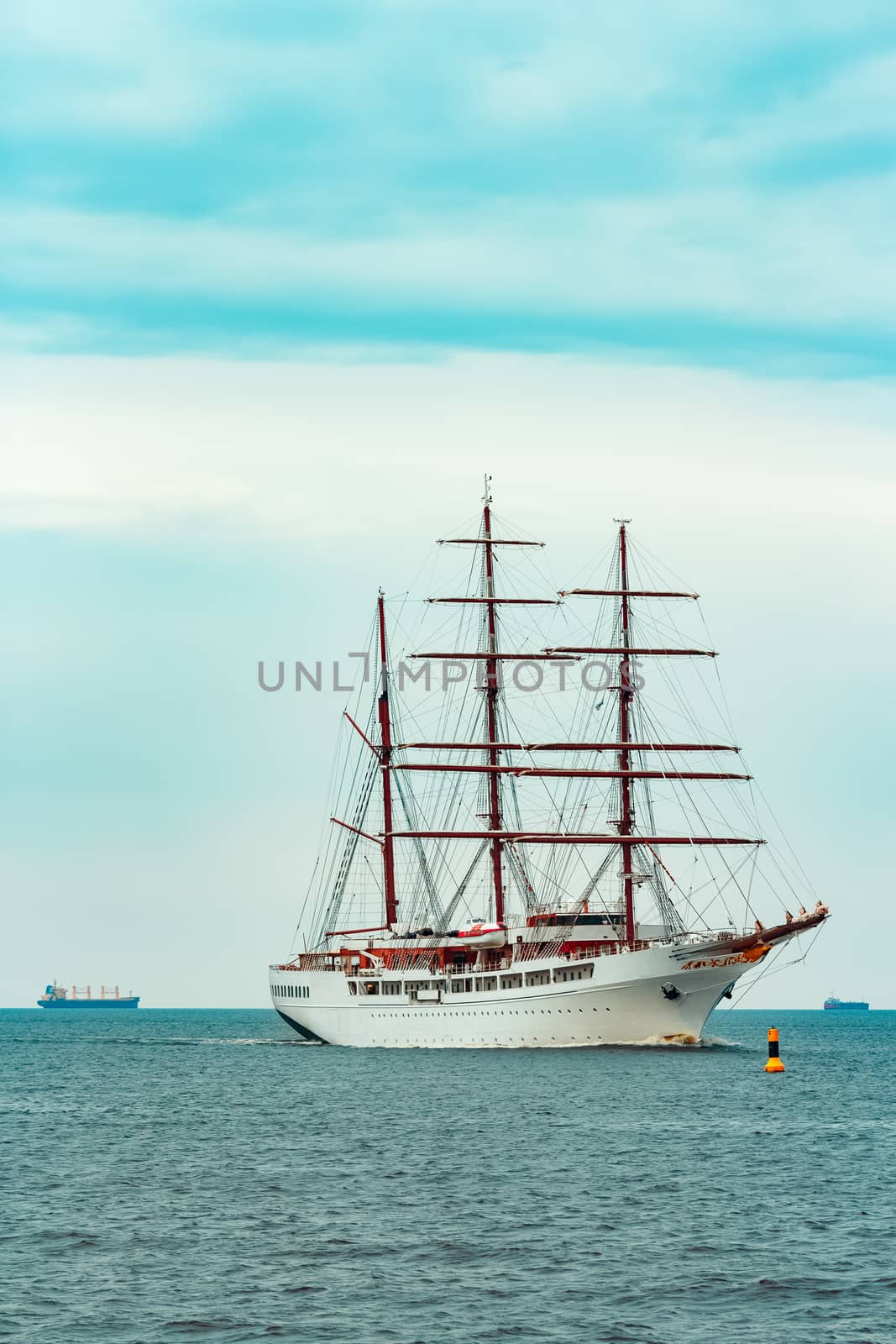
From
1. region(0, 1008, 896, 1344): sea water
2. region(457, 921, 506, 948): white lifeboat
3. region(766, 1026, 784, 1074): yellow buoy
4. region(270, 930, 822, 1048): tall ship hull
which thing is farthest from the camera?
region(457, 921, 506, 948): white lifeboat

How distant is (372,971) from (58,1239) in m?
71.1

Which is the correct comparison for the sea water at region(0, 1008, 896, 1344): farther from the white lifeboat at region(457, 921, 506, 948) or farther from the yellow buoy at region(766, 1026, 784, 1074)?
the white lifeboat at region(457, 921, 506, 948)

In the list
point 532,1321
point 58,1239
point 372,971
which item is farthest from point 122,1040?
point 532,1321

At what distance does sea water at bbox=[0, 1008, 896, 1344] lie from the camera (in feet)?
97.2

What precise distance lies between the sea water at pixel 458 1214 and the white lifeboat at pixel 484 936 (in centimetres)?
2464

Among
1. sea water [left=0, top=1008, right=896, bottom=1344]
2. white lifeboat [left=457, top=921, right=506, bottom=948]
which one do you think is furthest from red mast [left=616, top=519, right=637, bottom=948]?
sea water [left=0, top=1008, right=896, bottom=1344]

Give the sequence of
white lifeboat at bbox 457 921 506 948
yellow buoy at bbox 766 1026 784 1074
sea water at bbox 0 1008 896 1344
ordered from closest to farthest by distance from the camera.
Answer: sea water at bbox 0 1008 896 1344, yellow buoy at bbox 766 1026 784 1074, white lifeboat at bbox 457 921 506 948

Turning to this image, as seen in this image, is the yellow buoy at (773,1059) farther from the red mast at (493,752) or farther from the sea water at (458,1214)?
the red mast at (493,752)

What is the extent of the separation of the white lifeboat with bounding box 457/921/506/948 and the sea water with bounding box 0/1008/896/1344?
24.6 meters

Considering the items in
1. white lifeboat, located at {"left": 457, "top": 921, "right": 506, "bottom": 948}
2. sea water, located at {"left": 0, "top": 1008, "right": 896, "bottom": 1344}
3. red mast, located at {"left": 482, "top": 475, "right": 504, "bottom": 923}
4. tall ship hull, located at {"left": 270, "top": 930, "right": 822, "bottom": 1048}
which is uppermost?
red mast, located at {"left": 482, "top": 475, "right": 504, "bottom": 923}

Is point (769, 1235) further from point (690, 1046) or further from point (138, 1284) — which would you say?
point (690, 1046)

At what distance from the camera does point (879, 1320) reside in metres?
29.2

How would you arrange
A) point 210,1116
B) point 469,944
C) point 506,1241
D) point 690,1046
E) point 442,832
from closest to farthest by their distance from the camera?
1. point 506,1241
2. point 210,1116
3. point 690,1046
4. point 469,944
5. point 442,832

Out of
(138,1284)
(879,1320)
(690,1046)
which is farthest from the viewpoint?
(690,1046)
